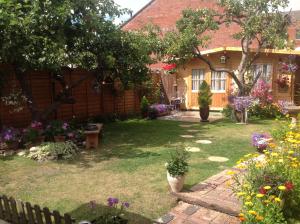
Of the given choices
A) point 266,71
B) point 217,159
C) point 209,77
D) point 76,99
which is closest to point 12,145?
point 76,99

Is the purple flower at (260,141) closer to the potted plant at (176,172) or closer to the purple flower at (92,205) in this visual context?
the potted plant at (176,172)

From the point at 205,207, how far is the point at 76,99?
342 inches

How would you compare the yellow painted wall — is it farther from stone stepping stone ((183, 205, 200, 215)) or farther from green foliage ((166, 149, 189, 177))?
stone stepping stone ((183, 205, 200, 215))

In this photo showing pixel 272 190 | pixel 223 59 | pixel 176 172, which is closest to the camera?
pixel 272 190

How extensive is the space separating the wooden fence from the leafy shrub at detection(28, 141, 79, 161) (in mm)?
2735

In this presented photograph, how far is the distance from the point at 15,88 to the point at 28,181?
15.7 ft

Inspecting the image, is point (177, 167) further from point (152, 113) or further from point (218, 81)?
point (218, 81)

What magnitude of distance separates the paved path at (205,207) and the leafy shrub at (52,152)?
3805 mm

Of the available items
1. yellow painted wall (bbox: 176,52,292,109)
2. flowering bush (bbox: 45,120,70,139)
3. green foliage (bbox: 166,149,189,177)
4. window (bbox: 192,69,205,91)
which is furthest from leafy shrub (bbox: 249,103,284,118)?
green foliage (bbox: 166,149,189,177)

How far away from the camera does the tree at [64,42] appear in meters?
7.41

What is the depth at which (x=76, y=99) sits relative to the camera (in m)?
12.3

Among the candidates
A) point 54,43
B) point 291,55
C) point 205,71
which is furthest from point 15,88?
point 291,55

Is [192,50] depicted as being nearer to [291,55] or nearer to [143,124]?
[143,124]

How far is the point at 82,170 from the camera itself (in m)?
6.79
